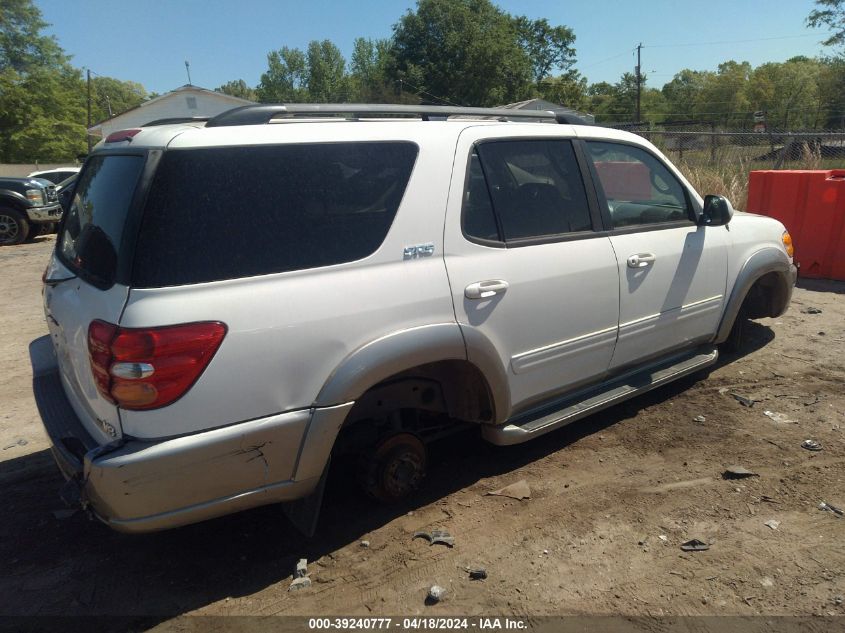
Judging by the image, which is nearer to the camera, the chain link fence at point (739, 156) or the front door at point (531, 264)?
the front door at point (531, 264)

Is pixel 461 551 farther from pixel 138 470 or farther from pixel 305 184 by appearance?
pixel 305 184

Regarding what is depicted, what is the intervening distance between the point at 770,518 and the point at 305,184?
2.77 meters

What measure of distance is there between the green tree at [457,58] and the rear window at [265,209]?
52.6 m

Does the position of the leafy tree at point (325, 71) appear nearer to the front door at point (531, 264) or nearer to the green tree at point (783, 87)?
the green tree at point (783, 87)

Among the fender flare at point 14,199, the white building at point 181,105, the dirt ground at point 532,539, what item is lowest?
the dirt ground at point 532,539

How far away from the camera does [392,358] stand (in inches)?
106

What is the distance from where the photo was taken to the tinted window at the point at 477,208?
10.1ft

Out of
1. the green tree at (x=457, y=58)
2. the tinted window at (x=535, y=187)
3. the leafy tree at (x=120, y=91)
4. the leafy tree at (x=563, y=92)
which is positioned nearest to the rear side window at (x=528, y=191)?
the tinted window at (x=535, y=187)

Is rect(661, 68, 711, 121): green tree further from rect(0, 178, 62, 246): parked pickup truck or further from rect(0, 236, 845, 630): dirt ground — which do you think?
rect(0, 236, 845, 630): dirt ground

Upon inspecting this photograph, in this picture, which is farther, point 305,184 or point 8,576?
point 8,576

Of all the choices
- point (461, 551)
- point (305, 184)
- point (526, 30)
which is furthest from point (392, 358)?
point (526, 30)

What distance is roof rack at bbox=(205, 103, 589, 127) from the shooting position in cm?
263

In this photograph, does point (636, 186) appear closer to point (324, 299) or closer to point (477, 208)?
point (477, 208)

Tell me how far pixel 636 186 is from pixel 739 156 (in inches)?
404
